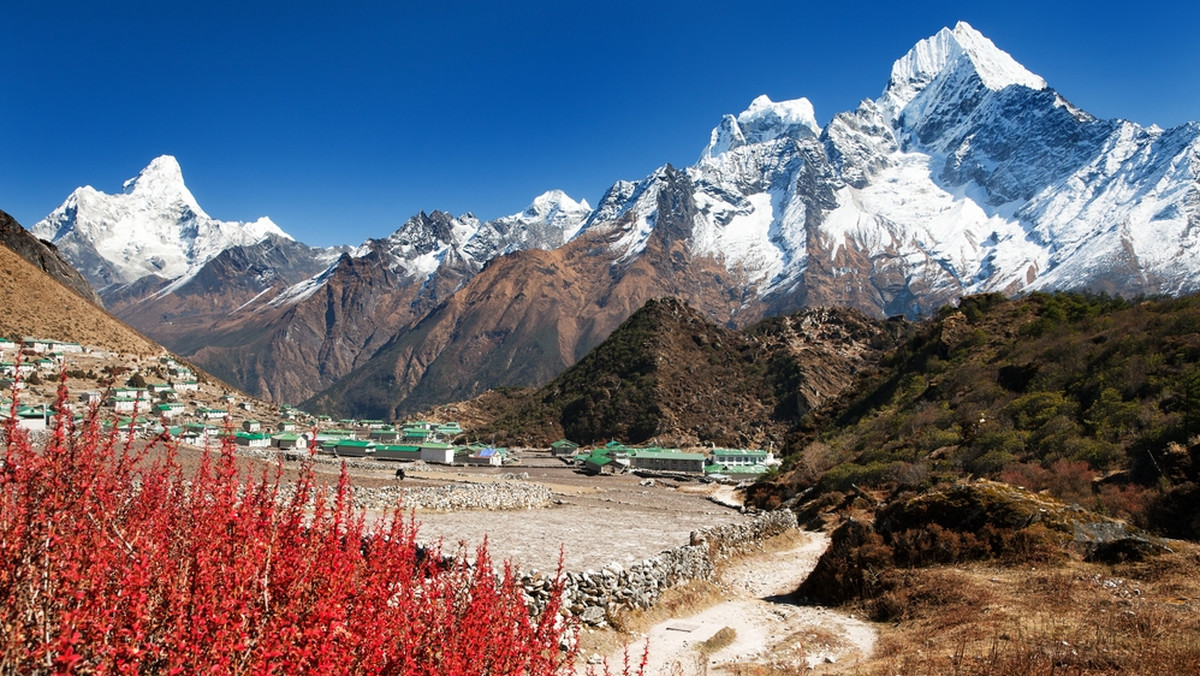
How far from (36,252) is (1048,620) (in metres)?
150

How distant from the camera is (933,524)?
17.6 m

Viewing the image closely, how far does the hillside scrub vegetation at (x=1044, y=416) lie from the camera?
23906 millimetres

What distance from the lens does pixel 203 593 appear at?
473 cm

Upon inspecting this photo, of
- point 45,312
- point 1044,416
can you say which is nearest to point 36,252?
point 45,312

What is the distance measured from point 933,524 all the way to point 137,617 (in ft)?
58.2

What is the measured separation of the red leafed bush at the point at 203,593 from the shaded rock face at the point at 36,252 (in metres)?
131

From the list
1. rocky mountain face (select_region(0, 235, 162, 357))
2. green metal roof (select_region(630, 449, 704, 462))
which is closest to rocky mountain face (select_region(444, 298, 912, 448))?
green metal roof (select_region(630, 449, 704, 462))

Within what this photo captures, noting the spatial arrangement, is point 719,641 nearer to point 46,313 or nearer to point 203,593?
point 203,593

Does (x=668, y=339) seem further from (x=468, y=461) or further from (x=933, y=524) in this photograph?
(x=933, y=524)

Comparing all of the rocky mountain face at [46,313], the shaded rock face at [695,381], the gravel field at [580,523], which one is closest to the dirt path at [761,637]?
the gravel field at [580,523]

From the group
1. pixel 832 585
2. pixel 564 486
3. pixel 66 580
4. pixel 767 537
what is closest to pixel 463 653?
pixel 66 580

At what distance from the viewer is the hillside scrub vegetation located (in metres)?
23.9

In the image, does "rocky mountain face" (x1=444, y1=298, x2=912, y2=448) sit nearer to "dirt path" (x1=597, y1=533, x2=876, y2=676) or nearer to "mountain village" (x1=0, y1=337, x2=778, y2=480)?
"mountain village" (x1=0, y1=337, x2=778, y2=480)

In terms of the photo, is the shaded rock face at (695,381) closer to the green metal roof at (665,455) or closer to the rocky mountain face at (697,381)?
the rocky mountain face at (697,381)
